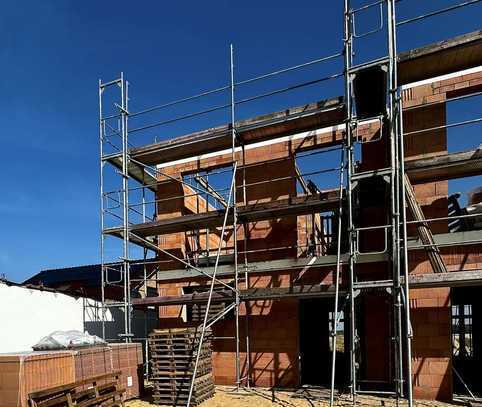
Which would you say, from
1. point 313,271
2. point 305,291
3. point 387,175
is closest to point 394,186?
point 387,175

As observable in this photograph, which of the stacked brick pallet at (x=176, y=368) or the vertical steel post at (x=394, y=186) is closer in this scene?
the vertical steel post at (x=394, y=186)

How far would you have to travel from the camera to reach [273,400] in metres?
9.32

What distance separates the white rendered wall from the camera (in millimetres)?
10523

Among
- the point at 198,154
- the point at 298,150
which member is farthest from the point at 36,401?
the point at 298,150

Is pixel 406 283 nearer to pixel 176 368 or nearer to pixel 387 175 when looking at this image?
pixel 387 175

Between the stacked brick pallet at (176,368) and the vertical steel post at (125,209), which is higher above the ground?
the vertical steel post at (125,209)

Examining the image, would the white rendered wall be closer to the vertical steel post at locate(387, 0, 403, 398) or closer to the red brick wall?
the red brick wall

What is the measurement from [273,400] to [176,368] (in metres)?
2.32

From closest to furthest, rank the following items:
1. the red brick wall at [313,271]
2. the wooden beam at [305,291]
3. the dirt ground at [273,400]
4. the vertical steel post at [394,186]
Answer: the wooden beam at [305,291] → the vertical steel post at [394,186] → the dirt ground at [273,400] → the red brick wall at [313,271]

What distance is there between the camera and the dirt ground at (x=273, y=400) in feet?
29.0

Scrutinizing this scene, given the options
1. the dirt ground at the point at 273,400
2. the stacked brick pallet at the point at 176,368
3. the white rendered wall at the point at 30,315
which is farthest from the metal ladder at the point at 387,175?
the white rendered wall at the point at 30,315

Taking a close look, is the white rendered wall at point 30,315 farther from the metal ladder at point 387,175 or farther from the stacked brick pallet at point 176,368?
the metal ladder at point 387,175

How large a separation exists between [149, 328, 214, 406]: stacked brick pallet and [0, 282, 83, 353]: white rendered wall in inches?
143

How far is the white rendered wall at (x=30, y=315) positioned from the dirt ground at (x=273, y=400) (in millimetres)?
3447
